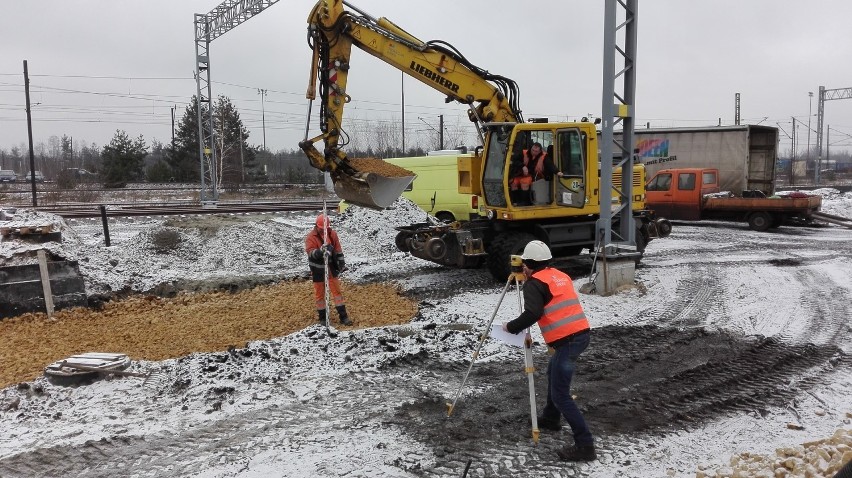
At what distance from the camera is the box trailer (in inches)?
830

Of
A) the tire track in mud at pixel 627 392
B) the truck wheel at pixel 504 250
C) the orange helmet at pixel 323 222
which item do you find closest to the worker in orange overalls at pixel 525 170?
the truck wheel at pixel 504 250

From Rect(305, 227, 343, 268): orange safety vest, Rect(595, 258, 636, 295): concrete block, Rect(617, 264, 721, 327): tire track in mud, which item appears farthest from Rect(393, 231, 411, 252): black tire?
Rect(617, 264, 721, 327): tire track in mud

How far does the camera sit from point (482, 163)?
37.1 feet

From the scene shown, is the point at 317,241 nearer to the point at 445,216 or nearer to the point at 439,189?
the point at 439,189

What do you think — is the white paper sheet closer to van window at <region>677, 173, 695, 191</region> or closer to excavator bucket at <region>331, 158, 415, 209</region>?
excavator bucket at <region>331, 158, 415, 209</region>

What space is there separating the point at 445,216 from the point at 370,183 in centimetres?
778

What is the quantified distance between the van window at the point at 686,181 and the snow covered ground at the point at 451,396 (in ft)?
31.9

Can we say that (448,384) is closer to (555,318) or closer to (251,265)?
(555,318)

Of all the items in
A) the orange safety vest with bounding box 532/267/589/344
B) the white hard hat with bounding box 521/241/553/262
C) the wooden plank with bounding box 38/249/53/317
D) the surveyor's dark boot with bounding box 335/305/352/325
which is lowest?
the surveyor's dark boot with bounding box 335/305/352/325

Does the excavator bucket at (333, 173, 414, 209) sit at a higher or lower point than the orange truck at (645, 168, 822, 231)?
higher

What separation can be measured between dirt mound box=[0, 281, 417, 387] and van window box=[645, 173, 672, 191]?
13.1m

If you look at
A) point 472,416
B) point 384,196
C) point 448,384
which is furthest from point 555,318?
point 384,196

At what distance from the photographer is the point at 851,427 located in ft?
17.4

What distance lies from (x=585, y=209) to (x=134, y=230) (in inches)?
503
